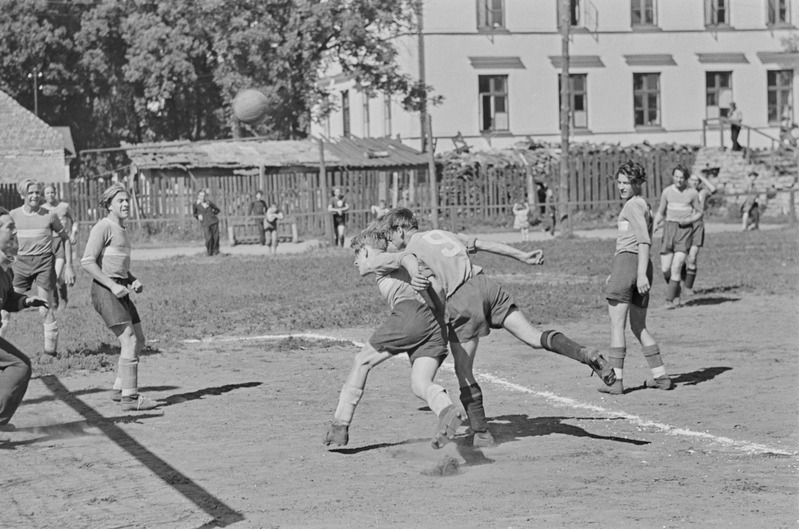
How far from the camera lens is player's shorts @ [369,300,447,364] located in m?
8.12

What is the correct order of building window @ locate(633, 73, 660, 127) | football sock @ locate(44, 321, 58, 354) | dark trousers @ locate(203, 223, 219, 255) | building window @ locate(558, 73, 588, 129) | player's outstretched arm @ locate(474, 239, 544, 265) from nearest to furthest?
player's outstretched arm @ locate(474, 239, 544, 265), football sock @ locate(44, 321, 58, 354), dark trousers @ locate(203, 223, 219, 255), building window @ locate(558, 73, 588, 129), building window @ locate(633, 73, 660, 127)

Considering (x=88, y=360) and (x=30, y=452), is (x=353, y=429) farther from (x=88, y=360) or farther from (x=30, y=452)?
(x=88, y=360)

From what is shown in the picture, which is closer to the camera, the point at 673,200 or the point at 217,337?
the point at 217,337

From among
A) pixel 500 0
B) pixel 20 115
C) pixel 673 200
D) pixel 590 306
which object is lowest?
pixel 590 306

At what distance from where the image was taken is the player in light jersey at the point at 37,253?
13344mm

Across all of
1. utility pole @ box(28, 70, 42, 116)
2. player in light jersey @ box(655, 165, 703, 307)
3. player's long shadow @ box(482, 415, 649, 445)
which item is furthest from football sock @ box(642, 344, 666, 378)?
utility pole @ box(28, 70, 42, 116)

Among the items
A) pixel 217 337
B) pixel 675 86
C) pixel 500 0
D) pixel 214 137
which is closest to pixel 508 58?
pixel 500 0

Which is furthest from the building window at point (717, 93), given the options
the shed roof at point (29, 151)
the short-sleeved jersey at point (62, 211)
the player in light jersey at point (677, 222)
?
the short-sleeved jersey at point (62, 211)

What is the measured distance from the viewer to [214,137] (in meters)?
61.9

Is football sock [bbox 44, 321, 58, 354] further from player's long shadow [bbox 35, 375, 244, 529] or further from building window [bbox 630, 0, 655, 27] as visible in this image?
building window [bbox 630, 0, 655, 27]

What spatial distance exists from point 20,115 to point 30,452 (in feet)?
146

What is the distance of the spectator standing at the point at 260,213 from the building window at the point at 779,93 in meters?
28.0

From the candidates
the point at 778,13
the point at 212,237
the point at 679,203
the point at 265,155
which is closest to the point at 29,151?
the point at 265,155

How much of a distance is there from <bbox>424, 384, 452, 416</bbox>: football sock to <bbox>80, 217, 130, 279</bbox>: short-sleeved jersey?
348 centimetres
